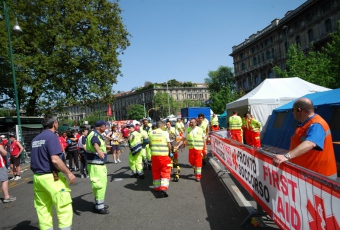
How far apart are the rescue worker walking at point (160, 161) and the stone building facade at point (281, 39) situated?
27838 millimetres

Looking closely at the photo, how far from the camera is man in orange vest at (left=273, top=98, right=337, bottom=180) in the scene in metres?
3.02

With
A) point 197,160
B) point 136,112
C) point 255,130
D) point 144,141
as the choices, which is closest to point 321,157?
point 197,160

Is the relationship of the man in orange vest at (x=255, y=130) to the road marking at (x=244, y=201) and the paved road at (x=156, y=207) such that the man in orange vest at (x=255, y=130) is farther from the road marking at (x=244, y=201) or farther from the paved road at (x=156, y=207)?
the road marking at (x=244, y=201)

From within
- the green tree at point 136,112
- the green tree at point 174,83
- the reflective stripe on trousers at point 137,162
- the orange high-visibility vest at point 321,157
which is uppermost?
the green tree at point 174,83

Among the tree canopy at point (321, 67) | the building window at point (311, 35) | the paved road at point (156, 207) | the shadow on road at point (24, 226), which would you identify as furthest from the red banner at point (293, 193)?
the building window at point (311, 35)

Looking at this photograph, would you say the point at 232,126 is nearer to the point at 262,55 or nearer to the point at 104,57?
the point at 104,57

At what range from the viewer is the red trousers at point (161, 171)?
6.04 m

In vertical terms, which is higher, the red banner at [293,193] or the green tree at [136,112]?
the green tree at [136,112]

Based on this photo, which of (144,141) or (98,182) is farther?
(144,141)

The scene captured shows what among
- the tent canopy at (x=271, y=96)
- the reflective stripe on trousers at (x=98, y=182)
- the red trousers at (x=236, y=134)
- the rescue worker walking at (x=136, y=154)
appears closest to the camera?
the reflective stripe on trousers at (x=98, y=182)

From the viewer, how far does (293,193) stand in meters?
2.91

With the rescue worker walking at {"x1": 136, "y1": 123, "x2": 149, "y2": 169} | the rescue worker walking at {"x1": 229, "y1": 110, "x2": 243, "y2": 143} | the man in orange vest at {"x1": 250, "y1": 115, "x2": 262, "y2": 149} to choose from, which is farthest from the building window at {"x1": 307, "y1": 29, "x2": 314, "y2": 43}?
the rescue worker walking at {"x1": 136, "y1": 123, "x2": 149, "y2": 169}

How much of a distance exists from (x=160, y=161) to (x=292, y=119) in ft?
23.3

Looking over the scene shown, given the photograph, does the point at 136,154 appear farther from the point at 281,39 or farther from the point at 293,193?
the point at 281,39
